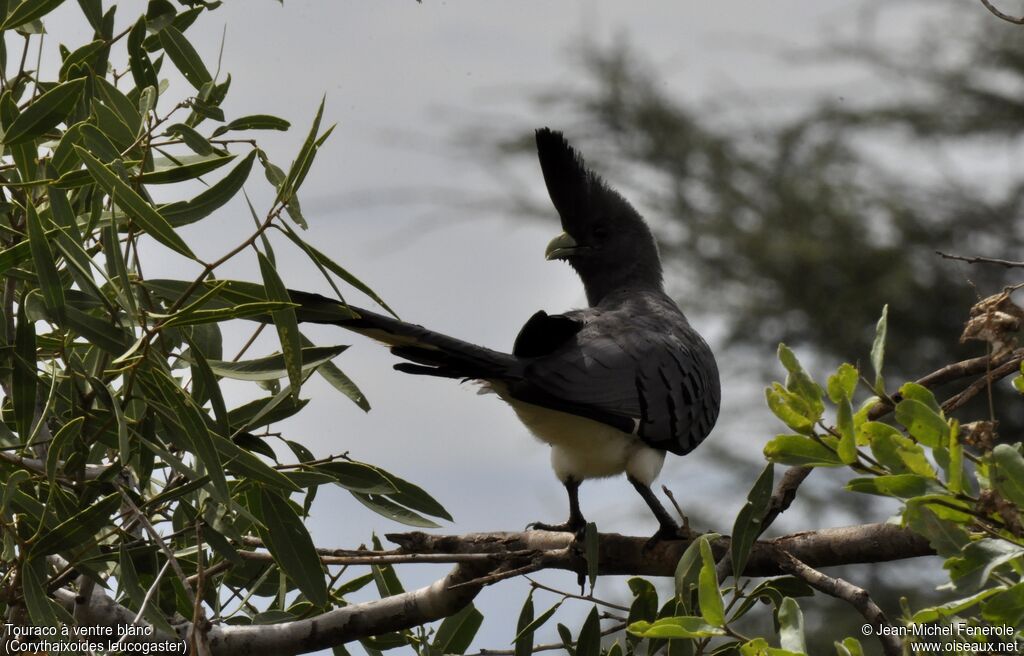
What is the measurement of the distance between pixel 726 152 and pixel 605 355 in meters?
10.2

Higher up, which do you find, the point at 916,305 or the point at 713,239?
the point at 713,239

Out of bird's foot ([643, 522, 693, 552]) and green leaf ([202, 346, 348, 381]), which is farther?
bird's foot ([643, 522, 693, 552])

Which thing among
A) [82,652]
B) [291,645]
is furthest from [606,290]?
[82,652]

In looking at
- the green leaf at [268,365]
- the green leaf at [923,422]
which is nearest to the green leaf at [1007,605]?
the green leaf at [923,422]

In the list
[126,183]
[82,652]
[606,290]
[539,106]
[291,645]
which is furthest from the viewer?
[539,106]

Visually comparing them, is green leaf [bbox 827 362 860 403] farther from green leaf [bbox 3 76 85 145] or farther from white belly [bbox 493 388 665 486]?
white belly [bbox 493 388 665 486]

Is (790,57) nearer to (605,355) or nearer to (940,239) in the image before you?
(940,239)

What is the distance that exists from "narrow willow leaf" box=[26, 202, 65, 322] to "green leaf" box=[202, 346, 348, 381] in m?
0.33

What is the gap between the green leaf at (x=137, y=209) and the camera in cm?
158

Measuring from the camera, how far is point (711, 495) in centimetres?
1109

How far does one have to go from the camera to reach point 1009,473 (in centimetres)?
124

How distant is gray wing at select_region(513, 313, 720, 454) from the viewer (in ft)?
9.20

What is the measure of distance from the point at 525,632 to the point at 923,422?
40.2 inches

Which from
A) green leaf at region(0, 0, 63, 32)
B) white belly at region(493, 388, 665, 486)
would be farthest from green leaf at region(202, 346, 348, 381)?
white belly at region(493, 388, 665, 486)
